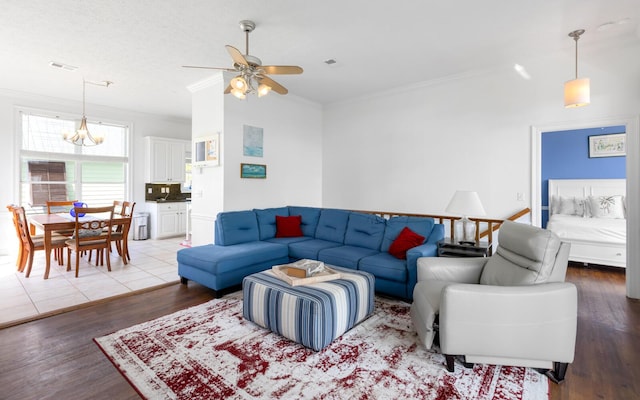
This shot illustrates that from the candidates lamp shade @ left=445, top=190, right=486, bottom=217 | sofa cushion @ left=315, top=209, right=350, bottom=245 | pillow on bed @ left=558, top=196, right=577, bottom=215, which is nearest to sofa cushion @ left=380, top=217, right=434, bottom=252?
lamp shade @ left=445, top=190, right=486, bottom=217

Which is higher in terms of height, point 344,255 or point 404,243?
point 404,243

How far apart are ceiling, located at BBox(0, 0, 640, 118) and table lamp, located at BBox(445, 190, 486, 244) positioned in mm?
1746

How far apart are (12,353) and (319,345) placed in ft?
7.52

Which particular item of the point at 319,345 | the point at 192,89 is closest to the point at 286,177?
the point at 192,89

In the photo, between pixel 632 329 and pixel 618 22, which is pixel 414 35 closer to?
pixel 618 22

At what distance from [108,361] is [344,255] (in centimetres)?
239

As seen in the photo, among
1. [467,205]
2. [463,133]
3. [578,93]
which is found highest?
[578,93]

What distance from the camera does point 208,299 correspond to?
11.3 feet

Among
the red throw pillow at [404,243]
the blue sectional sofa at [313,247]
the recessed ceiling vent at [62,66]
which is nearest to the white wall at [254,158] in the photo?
the blue sectional sofa at [313,247]

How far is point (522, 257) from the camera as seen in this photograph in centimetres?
230

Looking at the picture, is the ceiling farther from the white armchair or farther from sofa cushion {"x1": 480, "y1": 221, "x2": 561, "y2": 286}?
the white armchair

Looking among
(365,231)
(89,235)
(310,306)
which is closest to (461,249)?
(365,231)

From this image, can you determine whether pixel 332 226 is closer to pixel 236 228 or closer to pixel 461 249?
pixel 236 228

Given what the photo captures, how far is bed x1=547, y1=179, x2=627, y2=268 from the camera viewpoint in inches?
179
